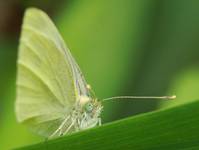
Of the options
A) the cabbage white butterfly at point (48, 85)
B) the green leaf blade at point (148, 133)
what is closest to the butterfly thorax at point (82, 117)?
the cabbage white butterfly at point (48, 85)

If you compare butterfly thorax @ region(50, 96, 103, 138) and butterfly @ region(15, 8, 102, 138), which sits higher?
butterfly @ region(15, 8, 102, 138)

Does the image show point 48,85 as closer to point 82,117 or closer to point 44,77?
point 44,77

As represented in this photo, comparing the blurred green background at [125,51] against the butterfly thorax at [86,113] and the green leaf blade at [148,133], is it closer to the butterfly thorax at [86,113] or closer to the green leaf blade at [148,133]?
the butterfly thorax at [86,113]

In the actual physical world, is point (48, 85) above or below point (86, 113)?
above

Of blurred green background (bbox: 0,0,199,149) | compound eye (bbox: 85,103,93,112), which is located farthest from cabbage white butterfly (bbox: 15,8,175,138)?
blurred green background (bbox: 0,0,199,149)

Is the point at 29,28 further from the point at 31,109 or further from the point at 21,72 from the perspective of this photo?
the point at 31,109

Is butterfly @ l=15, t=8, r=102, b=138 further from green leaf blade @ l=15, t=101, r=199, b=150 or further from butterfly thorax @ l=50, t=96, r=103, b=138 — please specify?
green leaf blade @ l=15, t=101, r=199, b=150

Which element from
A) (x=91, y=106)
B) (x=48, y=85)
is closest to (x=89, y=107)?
(x=91, y=106)
